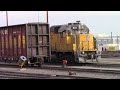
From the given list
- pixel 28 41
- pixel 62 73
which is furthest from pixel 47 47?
pixel 62 73

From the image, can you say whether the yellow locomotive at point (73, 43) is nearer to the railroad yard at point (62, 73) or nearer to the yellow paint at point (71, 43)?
the yellow paint at point (71, 43)

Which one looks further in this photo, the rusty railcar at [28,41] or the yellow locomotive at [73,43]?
the yellow locomotive at [73,43]

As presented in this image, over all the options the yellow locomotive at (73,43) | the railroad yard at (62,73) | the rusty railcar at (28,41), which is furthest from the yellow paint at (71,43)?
the rusty railcar at (28,41)

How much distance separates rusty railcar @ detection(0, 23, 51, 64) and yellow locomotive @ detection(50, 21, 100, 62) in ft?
7.53

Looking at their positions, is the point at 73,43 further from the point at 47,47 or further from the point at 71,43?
the point at 47,47

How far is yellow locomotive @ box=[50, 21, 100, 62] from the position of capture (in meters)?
24.5

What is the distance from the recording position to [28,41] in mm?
21547

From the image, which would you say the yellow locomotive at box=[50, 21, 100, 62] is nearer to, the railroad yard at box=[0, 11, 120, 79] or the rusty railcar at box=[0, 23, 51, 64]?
the railroad yard at box=[0, 11, 120, 79]

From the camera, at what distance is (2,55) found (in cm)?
2466

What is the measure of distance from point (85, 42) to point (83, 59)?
173 cm

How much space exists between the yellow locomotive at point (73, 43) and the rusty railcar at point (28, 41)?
7.53ft

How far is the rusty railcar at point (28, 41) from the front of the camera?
21.5 meters
